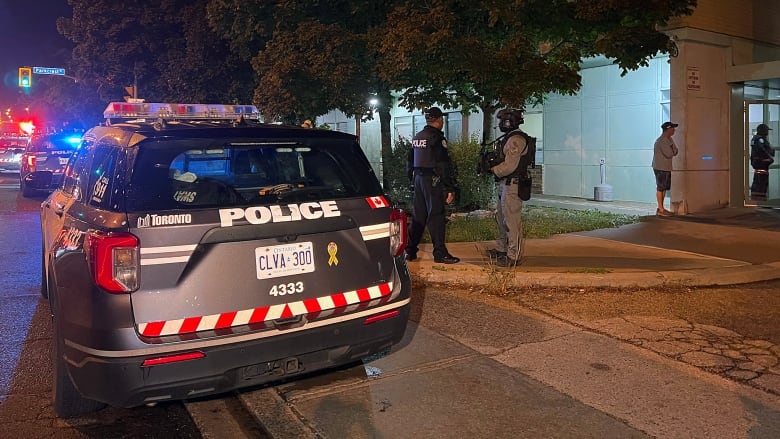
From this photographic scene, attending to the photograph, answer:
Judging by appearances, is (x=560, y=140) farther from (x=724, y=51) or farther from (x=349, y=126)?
(x=349, y=126)

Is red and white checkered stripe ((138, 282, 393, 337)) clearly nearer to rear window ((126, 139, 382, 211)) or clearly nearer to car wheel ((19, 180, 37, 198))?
rear window ((126, 139, 382, 211))

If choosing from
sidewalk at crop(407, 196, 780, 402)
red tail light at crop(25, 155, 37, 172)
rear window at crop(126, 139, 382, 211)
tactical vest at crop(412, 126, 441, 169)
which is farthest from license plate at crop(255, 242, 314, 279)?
red tail light at crop(25, 155, 37, 172)

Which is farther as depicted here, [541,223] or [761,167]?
[761,167]

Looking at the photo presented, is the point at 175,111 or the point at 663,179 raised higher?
the point at 175,111

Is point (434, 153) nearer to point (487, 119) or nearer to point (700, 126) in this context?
point (487, 119)

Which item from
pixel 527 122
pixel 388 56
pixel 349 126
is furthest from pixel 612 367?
pixel 349 126

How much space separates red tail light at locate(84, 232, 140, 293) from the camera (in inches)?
133

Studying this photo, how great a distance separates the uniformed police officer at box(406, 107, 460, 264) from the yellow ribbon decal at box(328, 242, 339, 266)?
3.96m

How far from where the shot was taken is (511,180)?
25.1 feet

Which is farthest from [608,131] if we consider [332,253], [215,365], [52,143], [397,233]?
[52,143]

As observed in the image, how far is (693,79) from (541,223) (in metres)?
4.18

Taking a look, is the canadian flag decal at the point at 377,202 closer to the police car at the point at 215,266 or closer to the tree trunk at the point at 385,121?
the police car at the point at 215,266

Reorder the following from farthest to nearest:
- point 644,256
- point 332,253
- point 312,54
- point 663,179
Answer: point 663,179, point 312,54, point 644,256, point 332,253

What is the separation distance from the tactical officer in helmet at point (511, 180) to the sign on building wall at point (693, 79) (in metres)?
6.27
